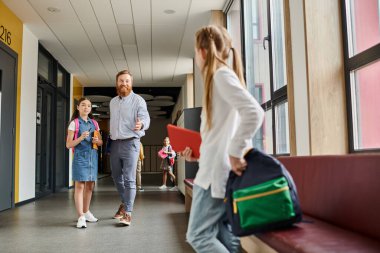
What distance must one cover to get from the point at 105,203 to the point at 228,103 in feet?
15.9

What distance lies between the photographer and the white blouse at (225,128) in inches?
51.5

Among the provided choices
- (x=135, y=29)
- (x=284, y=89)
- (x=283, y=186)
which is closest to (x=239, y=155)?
(x=283, y=186)

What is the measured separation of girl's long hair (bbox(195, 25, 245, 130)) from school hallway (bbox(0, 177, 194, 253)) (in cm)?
167

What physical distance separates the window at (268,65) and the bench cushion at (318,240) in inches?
76.7

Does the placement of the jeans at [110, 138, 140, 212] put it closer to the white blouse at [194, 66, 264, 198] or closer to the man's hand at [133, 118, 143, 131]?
the man's hand at [133, 118, 143, 131]

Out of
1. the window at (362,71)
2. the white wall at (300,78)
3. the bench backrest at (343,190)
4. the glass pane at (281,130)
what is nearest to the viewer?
the bench backrest at (343,190)

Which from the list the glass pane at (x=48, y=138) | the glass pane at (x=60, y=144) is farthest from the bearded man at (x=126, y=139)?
the glass pane at (x=60, y=144)

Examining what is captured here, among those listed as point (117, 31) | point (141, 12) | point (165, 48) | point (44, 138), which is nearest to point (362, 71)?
point (141, 12)

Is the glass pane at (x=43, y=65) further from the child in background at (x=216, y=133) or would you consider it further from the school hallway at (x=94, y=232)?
the child in background at (x=216, y=133)

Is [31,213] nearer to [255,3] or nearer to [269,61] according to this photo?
[269,61]

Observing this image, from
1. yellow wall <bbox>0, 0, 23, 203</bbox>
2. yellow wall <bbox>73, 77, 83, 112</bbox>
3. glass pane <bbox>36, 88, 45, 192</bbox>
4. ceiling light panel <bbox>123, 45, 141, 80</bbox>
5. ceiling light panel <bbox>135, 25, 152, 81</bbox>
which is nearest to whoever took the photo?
yellow wall <bbox>0, 0, 23, 203</bbox>

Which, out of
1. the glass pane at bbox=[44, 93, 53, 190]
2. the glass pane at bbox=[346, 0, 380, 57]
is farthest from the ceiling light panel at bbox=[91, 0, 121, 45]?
the glass pane at bbox=[346, 0, 380, 57]

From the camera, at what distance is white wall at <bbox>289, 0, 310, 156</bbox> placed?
2.61m

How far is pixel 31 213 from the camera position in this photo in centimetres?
486
